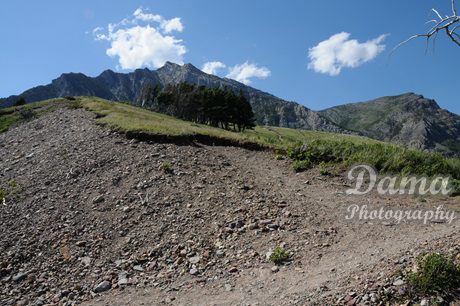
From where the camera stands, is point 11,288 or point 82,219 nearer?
point 11,288

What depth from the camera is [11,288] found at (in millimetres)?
8094

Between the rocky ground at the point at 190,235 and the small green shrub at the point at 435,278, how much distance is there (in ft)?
1.05

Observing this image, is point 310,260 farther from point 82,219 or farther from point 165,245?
point 82,219

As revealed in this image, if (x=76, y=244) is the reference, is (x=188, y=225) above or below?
above

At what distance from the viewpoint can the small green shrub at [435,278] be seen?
207 inches

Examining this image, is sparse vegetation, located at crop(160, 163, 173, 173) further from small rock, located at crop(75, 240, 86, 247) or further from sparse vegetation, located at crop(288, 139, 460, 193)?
sparse vegetation, located at crop(288, 139, 460, 193)

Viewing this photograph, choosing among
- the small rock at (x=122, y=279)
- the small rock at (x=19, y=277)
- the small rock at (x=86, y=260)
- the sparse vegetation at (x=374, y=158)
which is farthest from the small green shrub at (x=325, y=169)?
the small rock at (x=19, y=277)

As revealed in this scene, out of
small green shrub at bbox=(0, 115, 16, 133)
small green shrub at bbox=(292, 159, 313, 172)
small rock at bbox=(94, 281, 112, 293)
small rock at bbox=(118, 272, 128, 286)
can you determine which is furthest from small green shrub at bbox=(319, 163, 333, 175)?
small green shrub at bbox=(0, 115, 16, 133)

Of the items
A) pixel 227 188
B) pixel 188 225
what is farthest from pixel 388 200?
pixel 188 225

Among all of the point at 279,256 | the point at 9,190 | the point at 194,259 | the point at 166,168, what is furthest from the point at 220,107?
the point at 279,256

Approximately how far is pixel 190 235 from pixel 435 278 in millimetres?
6654

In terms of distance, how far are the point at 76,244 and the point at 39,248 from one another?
1.25 meters

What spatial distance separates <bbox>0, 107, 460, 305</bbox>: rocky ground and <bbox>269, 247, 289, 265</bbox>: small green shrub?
19 centimetres

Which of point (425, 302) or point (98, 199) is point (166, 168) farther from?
point (425, 302)
